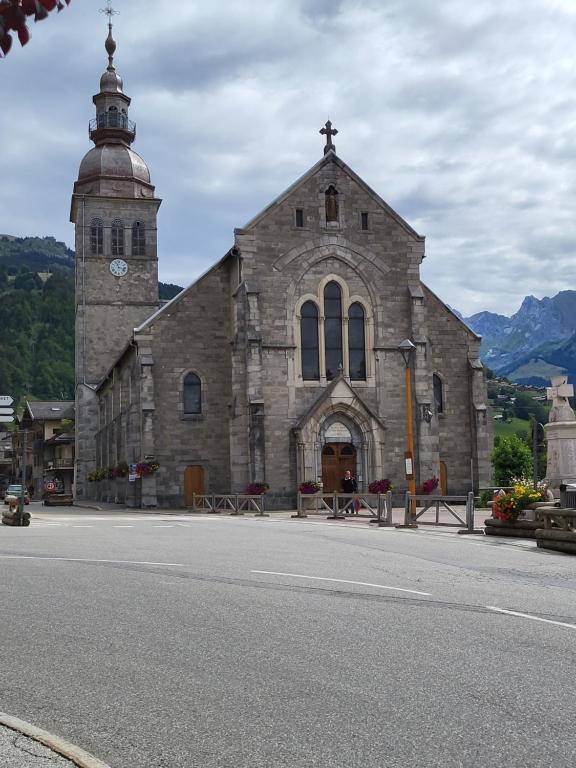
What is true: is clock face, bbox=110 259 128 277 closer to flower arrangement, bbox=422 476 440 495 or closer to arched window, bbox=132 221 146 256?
arched window, bbox=132 221 146 256

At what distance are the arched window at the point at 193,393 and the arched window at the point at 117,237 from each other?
882 inches

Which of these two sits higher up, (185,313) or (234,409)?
(185,313)

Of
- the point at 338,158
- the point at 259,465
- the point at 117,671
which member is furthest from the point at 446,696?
the point at 338,158

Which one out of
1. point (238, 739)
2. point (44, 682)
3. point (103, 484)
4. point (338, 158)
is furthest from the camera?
point (103, 484)

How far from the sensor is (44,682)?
6574 mm

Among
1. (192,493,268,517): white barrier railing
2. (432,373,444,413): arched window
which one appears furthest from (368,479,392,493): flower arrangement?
(432,373,444,413): arched window

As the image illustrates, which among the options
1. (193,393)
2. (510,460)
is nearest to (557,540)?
(193,393)

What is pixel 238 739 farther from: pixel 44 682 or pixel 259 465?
pixel 259 465

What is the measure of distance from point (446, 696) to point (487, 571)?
773cm

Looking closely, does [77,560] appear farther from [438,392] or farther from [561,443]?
[438,392]

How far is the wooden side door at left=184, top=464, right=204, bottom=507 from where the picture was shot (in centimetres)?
4012

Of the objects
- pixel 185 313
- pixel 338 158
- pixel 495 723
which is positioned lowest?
pixel 495 723

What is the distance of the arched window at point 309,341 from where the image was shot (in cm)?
3925

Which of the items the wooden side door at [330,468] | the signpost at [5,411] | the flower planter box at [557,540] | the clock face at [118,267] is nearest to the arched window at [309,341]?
the wooden side door at [330,468]
